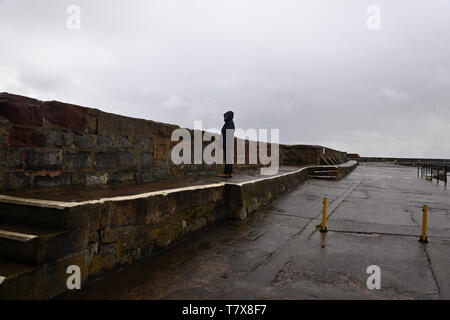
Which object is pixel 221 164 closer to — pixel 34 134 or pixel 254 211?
pixel 254 211

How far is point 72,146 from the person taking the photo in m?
3.85

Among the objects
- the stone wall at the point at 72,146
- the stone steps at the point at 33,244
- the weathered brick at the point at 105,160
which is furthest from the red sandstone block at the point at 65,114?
the stone steps at the point at 33,244

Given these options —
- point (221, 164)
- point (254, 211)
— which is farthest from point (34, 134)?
point (221, 164)

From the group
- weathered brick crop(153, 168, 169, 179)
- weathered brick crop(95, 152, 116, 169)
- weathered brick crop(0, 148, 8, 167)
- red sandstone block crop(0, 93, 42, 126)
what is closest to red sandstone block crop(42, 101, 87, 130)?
red sandstone block crop(0, 93, 42, 126)

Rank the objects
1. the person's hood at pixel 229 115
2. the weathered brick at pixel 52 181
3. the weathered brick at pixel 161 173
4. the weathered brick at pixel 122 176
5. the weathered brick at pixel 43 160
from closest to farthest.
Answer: the weathered brick at pixel 43 160 → the weathered brick at pixel 52 181 → the weathered brick at pixel 122 176 → the weathered brick at pixel 161 173 → the person's hood at pixel 229 115

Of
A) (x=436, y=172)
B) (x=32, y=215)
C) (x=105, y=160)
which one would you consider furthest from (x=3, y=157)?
(x=436, y=172)

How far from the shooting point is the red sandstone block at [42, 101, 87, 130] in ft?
11.7

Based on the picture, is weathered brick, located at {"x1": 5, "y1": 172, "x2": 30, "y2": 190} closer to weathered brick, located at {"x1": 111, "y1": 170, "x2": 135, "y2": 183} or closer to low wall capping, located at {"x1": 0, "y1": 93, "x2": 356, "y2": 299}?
low wall capping, located at {"x1": 0, "y1": 93, "x2": 356, "y2": 299}

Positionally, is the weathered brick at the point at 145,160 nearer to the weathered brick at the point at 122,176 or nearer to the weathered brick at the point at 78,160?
the weathered brick at the point at 122,176

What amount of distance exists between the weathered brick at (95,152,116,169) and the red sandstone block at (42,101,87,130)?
52 centimetres

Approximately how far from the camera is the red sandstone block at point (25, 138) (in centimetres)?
314

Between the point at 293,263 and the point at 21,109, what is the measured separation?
12.2ft

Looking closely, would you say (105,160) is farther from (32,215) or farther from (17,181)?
(32,215)
